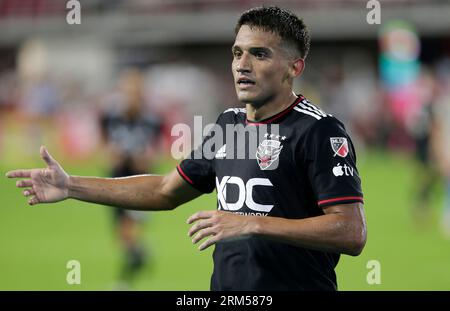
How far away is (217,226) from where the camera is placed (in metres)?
3.89

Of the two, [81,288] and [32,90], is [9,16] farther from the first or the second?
[81,288]

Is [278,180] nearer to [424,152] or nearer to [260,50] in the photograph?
[260,50]

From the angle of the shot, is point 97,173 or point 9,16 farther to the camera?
point 9,16

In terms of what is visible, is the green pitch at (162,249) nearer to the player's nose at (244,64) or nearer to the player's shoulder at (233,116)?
the player's shoulder at (233,116)

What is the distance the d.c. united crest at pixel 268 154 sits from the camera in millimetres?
4336

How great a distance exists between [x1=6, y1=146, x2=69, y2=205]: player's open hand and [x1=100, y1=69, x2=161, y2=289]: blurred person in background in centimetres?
555

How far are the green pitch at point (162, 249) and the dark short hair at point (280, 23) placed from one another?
5599mm

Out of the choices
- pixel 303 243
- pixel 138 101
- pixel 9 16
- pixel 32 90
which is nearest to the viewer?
pixel 303 243

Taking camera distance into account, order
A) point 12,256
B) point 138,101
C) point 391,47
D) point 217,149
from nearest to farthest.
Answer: point 217,149, point 138,101, point 12,256, point 391,47

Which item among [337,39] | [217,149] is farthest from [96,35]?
[217,149]

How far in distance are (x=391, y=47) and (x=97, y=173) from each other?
1575 centimetres

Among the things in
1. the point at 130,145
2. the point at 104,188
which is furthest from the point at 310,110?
the point at 130,145

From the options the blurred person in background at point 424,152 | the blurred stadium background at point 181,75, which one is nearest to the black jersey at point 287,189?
the blurred person in background at point 424,152

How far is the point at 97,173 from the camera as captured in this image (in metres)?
22.8
